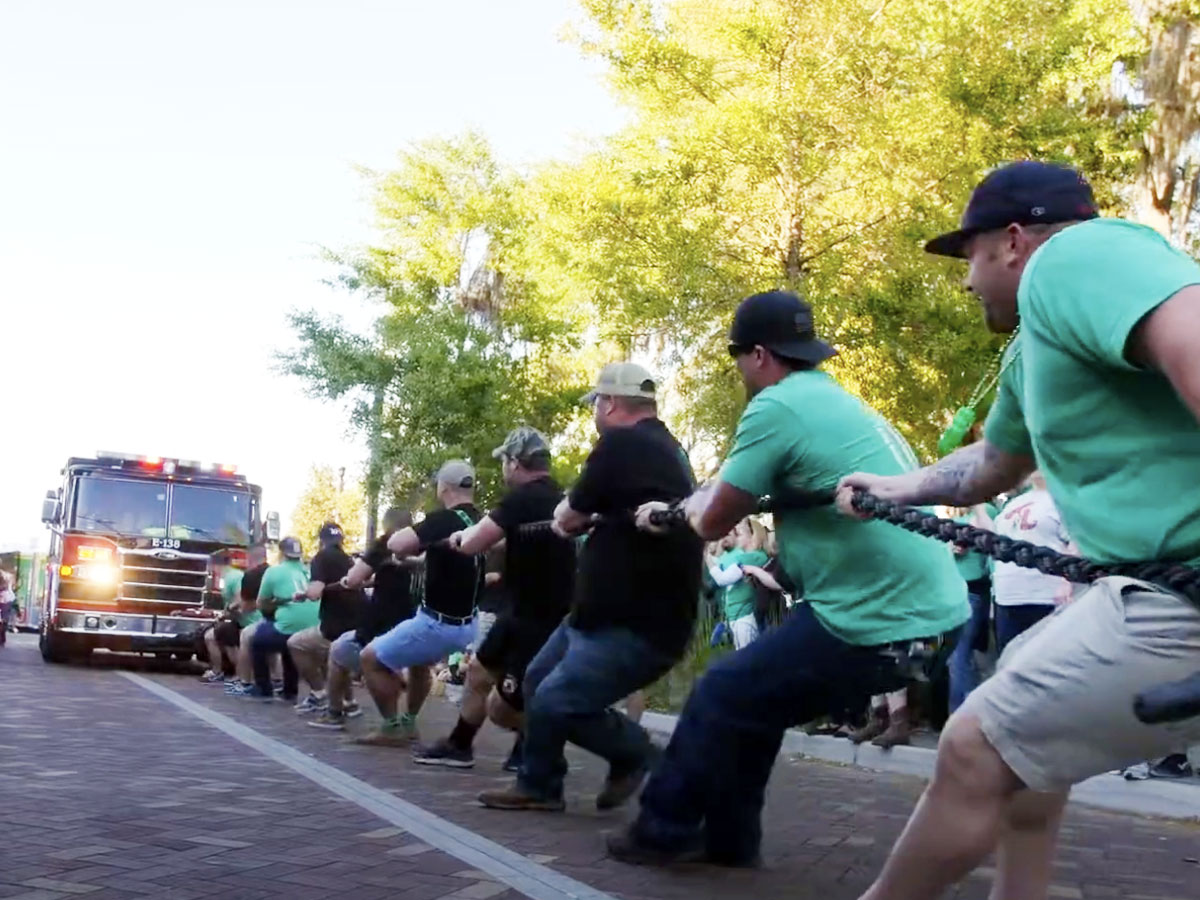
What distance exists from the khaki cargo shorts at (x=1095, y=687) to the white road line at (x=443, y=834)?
8.22ft

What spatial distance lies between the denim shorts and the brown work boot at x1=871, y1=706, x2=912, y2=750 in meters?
2.73

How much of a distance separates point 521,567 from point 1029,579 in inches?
112

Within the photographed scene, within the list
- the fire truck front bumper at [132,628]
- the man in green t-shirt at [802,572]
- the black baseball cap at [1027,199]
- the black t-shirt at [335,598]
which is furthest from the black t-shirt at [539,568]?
the fire truck front bumper at [132,628]

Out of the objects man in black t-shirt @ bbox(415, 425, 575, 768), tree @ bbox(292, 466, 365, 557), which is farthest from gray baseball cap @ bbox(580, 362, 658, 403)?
tree @ bbox(292, 466, 365, 557)

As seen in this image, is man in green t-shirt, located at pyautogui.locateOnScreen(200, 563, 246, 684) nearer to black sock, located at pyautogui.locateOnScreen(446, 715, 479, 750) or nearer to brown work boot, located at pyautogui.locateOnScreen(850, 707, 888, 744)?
brown work boot, located at pyautogui.locateOnScreen(850, 707, 888, 744)

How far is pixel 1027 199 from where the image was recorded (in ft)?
9.98

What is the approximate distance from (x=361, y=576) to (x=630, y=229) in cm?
1062

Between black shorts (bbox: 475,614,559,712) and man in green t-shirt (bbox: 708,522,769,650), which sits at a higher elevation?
man in green t-shirt (bbox: 708,522,769,650)

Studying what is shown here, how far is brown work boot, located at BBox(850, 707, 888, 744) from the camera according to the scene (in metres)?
10.9

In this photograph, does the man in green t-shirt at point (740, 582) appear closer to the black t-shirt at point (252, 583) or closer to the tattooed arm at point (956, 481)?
the black t-shirt at point (252, 583)

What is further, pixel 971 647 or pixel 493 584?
pixel 493 584

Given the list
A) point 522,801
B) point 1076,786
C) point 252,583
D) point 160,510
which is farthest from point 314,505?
point 1076,786

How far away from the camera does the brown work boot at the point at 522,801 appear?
7156mm

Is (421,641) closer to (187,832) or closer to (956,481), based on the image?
(187,832)
